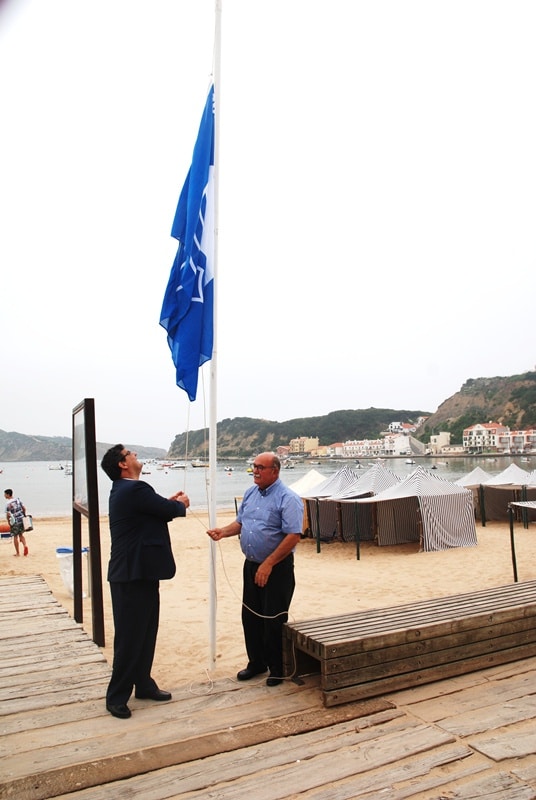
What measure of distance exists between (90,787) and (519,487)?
731 inches

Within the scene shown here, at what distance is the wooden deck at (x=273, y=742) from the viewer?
2584mm

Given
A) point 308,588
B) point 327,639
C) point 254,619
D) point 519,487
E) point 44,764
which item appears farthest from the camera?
point 519,487

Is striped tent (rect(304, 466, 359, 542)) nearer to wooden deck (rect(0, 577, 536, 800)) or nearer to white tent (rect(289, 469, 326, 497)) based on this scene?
white tent (rect(289, 469, 326, 497))

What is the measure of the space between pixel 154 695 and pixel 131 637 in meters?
0.42

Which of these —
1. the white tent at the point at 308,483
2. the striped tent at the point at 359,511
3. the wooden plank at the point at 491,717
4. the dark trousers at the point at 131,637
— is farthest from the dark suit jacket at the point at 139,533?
the white tent at the point at 308,483

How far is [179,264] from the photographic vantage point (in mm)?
4879

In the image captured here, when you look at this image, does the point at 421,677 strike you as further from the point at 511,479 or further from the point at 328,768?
the point at 511,479

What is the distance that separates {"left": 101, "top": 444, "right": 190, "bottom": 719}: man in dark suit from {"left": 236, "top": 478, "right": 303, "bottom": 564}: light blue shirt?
0.62 m

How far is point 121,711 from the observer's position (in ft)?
11.2

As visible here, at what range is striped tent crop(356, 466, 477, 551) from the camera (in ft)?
48.6

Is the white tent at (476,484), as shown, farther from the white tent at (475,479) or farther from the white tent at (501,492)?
the white tent at (501,492)

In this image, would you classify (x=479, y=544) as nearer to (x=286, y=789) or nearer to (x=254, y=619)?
(x=254, y=619)

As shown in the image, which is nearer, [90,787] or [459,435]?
[90,787]

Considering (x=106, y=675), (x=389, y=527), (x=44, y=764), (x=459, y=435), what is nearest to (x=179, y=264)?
(x=106, y=675)
